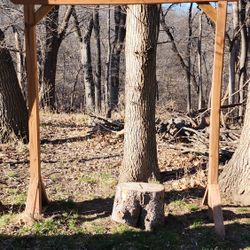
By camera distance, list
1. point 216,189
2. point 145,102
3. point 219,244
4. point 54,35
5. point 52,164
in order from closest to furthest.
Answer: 1. point 219,244
2. point 216,189
3. point 145,102
4. point 52,164
5. point 54,35

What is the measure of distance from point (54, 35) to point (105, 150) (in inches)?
316

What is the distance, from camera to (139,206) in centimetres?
506

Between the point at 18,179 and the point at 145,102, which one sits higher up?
the point at 145,102

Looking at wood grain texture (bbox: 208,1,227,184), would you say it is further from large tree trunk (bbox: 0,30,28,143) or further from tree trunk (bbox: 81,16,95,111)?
tree trunk (bbox: 81,16,95,111)

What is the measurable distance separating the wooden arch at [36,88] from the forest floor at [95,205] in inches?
8.3

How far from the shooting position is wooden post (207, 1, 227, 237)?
498 centimetres

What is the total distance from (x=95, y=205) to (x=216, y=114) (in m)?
2.02

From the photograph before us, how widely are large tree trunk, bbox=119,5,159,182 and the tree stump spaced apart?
848 mm

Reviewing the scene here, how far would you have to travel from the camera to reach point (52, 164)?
23.6 ft

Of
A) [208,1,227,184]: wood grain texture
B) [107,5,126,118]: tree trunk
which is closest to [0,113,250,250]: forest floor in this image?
[208,1,227,184]: wood grain texture

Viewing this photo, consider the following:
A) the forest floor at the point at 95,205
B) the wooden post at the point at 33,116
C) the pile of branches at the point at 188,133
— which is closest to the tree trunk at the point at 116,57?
the pile of branches at the point at 188,133

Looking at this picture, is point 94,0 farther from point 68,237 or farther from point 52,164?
point 52,164

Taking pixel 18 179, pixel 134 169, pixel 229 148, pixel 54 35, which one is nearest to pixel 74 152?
pixel 18 179

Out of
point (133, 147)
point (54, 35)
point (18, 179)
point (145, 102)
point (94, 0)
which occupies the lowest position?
point (18, 179)
